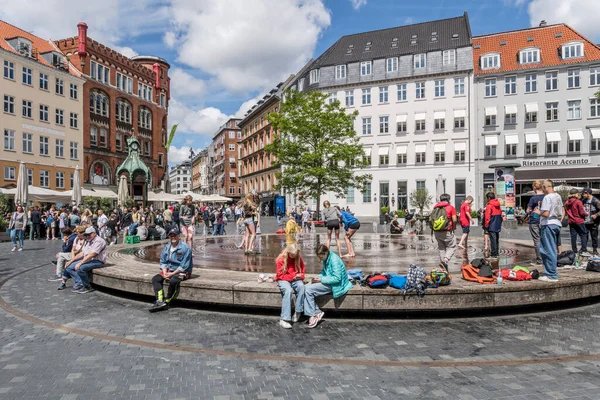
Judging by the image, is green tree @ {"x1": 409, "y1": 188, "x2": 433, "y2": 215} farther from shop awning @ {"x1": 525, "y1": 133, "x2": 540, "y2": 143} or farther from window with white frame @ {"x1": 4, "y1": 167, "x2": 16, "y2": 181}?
window with white frame @ {"x1": 4, "y1": 167, "x2": 16, "y2": 181}

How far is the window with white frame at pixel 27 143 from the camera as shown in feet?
125

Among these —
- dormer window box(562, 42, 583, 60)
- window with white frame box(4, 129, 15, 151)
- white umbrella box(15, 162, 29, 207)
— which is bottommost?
white umbrella box(15, 162, 29, 207)

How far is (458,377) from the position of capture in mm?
4512

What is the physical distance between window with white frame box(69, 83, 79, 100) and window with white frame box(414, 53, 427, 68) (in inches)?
1390

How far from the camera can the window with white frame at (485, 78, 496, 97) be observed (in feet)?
145

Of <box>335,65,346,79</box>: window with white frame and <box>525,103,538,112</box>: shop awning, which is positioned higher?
<box>335,65,346,79</box>: window with white frame

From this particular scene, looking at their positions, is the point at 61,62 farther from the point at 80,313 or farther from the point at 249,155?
the point at 80,313

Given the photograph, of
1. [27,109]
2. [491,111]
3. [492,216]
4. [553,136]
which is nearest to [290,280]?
[492,216]

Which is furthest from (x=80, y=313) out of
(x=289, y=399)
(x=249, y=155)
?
(x=249, y=155)

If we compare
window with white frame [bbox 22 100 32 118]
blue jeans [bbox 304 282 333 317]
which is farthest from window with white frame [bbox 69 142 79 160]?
blue jeans [bbox 304 282 333 317]

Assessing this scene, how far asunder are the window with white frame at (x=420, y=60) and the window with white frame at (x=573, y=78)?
13594 mm

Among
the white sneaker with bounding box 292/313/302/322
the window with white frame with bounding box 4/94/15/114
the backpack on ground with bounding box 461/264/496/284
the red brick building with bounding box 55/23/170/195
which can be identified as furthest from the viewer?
the red brick building with bounding box 55/23/170/195

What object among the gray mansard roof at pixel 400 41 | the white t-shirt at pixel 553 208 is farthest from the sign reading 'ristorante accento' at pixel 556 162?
the white t-shirt at pixel 553 208

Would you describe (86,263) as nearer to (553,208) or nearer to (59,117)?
(553,208)
